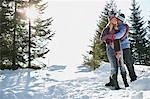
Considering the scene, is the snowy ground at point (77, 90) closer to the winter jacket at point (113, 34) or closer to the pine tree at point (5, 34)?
the winter jacket at point (113, 34)

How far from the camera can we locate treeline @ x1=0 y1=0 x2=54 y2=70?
32.1 m

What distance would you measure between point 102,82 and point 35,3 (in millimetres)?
25830

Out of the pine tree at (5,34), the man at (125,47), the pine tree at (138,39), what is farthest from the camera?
the pine tree at (138,39)

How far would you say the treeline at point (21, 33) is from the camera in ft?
105

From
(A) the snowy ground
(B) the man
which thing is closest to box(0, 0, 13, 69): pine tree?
(A) the snowy ground

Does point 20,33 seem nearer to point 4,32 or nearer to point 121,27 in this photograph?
point 4,32

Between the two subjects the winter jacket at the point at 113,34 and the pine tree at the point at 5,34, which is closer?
the winter jacket at the point at 113,34

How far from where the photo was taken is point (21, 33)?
35.0 meters

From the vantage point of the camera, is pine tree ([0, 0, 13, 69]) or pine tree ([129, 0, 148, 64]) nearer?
pine tree ([0, 0, 13, 69])

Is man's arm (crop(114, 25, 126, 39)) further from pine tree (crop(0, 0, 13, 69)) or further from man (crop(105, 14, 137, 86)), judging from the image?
pine tree (crop(0, 0, 13, 69))

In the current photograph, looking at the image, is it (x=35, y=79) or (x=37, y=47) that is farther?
(x=37, y=47)

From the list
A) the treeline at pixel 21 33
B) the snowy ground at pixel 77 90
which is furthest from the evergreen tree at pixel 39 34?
the snowy ground at pixel 77 90

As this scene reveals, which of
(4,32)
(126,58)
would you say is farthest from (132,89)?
(4,32)

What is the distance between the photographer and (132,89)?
31.8ft
